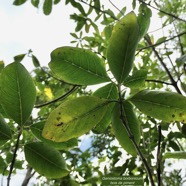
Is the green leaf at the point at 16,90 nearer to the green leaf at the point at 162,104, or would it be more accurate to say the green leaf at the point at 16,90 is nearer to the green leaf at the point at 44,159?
the green leaf at the point at 44,159

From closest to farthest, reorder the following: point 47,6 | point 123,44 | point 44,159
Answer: point 123,44
point 44,159
point 47,6

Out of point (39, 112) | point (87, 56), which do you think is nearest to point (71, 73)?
point (87, 56)

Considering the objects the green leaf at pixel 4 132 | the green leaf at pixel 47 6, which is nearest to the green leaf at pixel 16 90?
the green leaf at pixel 4 132

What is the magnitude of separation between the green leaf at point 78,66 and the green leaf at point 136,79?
0.22 feet

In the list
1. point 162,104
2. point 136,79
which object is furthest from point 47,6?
point 162,104

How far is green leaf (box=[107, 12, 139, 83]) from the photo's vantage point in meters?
0.52

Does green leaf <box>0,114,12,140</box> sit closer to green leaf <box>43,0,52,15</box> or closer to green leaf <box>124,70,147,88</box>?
green leaf <box>124,70,147,88</box>

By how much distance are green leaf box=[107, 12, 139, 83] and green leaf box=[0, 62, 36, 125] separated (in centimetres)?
18

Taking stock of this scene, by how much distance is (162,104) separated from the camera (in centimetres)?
56

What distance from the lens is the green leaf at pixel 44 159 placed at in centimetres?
63

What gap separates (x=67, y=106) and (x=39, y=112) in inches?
51.3

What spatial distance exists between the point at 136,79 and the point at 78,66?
15cm

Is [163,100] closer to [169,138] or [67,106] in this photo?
[67,106]

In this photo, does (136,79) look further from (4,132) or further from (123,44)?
(4,132)
